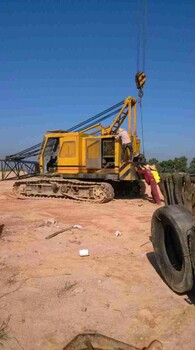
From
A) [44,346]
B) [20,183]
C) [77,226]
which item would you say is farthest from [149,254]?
[20,183]

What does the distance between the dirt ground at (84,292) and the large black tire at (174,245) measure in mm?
238

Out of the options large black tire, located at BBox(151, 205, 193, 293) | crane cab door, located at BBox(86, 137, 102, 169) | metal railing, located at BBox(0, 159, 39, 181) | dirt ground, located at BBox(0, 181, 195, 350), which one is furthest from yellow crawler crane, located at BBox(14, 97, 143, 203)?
large black tire, located at BBox(151, 205, 193, 293)

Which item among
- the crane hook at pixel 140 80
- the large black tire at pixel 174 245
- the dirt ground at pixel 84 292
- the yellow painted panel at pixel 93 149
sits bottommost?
A: the dirt ground at pixel 84 292

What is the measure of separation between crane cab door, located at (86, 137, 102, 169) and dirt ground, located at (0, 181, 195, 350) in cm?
625

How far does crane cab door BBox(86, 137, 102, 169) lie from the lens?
14.3 meters

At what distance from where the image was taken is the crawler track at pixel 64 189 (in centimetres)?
1369

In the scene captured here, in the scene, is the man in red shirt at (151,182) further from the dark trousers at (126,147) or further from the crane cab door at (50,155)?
the crane cab door at (50,155)

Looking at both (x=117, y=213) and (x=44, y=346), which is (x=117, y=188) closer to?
(x=117, y=213)

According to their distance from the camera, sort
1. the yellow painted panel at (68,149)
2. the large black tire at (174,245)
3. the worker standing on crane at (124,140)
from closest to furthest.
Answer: the large black tire at (174,245) → the worker standing on crane at (124,140) → the yellow painted panel at (68,149)

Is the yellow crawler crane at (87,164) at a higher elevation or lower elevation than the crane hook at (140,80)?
lower

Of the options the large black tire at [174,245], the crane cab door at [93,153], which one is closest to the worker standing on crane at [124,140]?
the crane cab door at [93,153]

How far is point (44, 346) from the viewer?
3354 millimetres

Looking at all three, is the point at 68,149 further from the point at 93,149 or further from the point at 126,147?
the point at 126,147

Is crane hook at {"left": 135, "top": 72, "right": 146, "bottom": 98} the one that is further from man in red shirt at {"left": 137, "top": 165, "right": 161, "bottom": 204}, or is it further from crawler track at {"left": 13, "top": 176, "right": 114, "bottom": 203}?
crawler track at {"left": 13, "top": 176, "right": 114, "bottom": 203}
